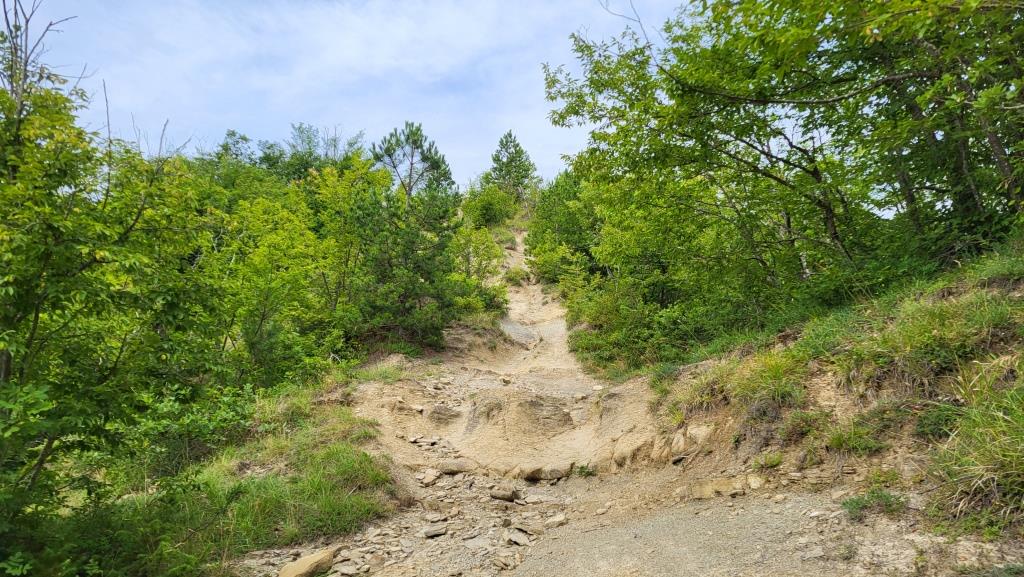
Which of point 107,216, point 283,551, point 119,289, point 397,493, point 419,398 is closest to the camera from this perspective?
point 107,216

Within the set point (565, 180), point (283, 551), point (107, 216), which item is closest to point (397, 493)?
point (283, 551)

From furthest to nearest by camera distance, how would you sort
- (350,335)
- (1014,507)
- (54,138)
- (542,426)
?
(350,335), (542,426), (54,138), (1014,507)

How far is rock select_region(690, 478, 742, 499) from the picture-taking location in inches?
186

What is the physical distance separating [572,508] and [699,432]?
1953 mm

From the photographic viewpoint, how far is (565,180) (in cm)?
2920

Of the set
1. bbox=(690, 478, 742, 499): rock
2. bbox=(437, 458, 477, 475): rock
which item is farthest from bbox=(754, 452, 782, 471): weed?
bbox=(437, 458, 477, 475): rock

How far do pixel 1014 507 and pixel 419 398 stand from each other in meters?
9.19

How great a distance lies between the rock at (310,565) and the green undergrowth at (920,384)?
4637 millimetres

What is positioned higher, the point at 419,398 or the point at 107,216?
the point at 107,216

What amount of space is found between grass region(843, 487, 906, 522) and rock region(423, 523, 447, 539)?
417 cm

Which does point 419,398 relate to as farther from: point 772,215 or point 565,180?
point 565,180

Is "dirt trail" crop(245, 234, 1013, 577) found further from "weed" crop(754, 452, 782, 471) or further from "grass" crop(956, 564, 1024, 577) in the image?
"weed" crop(754, 452, 782, 471)

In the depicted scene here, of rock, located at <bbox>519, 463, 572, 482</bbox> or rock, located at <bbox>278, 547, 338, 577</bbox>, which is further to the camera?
rock, located at <bbox>519, 463, 572, 482</bbox>

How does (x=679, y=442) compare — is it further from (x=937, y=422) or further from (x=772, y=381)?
(x=937, y=422)
